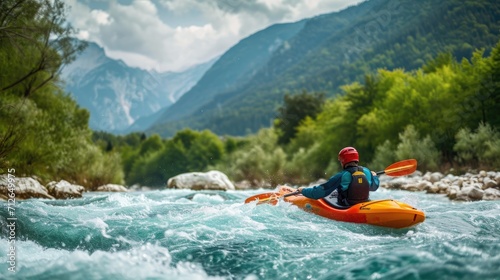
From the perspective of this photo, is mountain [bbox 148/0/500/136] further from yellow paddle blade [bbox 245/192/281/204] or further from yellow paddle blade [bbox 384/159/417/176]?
yellow paddle blade [bbox 245/192/281/204]

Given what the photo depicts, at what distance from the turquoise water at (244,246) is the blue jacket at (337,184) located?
500 millimetres

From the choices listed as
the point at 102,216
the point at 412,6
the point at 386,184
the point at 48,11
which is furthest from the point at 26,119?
the point at 412,6

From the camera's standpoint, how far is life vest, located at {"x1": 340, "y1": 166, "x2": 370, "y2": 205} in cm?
766

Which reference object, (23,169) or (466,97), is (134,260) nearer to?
(23,169)

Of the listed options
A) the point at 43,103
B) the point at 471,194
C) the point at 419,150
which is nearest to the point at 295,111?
the point at 419,150

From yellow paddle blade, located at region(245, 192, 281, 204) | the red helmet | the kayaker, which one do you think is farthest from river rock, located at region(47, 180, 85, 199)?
the red helmet

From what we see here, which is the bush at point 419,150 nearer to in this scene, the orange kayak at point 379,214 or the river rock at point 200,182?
the river rock at point 200,182

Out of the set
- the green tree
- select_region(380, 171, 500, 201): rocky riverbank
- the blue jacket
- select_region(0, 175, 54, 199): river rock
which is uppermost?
the green tree

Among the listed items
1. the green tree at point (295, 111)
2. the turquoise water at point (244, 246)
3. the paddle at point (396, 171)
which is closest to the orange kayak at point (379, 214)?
the turquoise water at point (244, 246)

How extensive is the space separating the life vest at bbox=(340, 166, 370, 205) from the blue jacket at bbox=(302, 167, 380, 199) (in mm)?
79

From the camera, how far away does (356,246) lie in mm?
5922

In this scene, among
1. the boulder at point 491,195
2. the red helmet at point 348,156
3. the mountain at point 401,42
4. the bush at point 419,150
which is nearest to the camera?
the red helmet at point 348,156

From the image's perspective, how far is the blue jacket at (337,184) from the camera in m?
7.71

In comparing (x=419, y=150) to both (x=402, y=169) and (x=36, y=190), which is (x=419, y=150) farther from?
(x=36, y=190)
